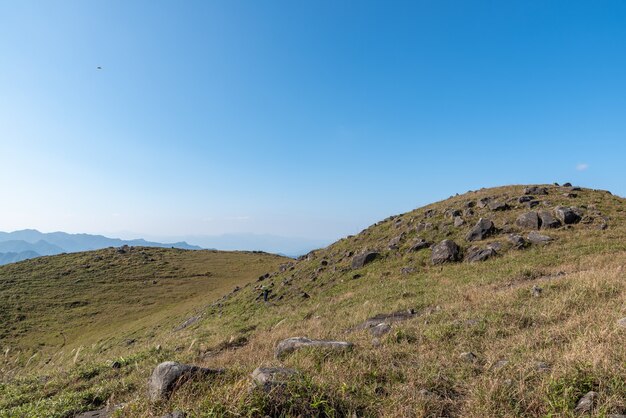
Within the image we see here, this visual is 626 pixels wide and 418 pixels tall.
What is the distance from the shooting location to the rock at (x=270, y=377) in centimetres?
586

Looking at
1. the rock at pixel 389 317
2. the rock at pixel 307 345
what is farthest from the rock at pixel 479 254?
the rock at pixel 307 345

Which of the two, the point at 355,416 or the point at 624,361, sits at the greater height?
the point at 624,361

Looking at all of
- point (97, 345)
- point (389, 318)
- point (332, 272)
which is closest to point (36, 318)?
point (97, 345)

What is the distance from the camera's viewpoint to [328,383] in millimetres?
6383

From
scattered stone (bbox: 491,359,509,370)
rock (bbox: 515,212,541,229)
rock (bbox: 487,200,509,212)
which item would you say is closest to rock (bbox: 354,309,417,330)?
scattered stone (bbox: 491,359,509,370)

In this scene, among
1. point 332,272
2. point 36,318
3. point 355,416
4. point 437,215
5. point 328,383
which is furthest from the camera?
point 36,318

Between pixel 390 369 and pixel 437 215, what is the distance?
3204 cm

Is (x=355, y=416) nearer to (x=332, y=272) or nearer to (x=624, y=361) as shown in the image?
(x=624, y=361)

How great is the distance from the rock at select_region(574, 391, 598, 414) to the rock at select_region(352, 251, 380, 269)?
26367mm

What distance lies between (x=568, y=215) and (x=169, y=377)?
105ft

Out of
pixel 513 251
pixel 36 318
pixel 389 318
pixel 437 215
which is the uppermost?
pixel 437 215

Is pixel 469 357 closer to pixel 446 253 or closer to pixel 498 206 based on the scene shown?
pixel 446 253

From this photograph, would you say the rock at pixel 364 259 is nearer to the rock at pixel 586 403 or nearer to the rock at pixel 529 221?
the rock at pixel 529 221

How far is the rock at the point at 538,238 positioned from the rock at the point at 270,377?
24810 millimetres
